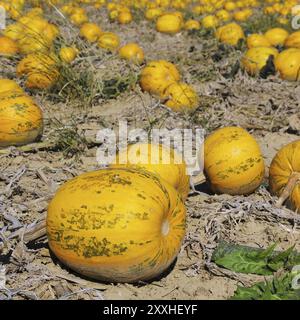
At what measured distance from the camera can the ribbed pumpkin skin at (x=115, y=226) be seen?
2736 mm

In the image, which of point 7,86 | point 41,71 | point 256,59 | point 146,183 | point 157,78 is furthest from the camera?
point 256,59

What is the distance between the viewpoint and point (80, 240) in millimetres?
2762

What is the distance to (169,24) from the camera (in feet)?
35.0

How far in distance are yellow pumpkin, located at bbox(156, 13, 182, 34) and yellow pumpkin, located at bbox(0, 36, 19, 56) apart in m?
4.22

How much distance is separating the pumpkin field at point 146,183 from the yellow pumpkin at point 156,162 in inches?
0.4

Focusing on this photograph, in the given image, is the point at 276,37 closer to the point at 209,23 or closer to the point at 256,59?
the point at 256,59

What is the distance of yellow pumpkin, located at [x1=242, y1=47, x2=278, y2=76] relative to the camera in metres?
7.00

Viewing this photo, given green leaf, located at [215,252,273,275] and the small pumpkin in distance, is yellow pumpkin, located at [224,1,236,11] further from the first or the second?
green leaf, located at [215,252,273,275]

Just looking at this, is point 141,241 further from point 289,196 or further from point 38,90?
point 38,90

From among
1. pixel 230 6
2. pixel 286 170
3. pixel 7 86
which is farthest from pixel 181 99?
pixel 230 6

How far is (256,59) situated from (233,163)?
3657 mm

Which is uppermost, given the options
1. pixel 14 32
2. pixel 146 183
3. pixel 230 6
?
pixel 146 183

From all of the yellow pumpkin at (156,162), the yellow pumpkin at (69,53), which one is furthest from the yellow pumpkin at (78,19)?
the yellow pumpkin at (156,162)
